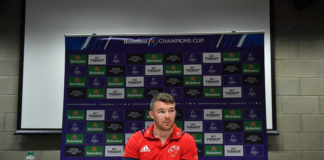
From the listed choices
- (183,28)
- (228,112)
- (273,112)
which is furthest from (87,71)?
(273,112)

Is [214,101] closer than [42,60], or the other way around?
[214,101]

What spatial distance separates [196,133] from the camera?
232 centimetres

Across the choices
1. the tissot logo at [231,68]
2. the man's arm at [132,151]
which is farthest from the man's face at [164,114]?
the tissot logo at [231,68]

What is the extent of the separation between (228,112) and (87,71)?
1422mm

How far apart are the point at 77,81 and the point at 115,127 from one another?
588 millimetres

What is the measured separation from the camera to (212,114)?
7.62 ft

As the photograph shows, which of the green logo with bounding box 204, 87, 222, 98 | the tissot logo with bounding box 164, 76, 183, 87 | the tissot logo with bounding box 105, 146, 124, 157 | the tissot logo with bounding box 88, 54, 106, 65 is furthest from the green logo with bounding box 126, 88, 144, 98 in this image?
the green logo with bounding box 204, 87, 222, 98

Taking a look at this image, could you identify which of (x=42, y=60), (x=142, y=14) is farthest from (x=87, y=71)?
(x=142, y=14)

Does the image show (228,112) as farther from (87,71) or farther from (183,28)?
(87,71)

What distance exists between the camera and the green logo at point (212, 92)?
2.33 metres

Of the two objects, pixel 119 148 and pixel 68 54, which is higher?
pixel 68 54

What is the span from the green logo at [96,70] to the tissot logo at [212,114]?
1065 millimetres

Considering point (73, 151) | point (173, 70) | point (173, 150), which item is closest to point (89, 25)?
point (173, 70)

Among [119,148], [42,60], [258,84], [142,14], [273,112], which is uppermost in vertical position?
[142,14]
